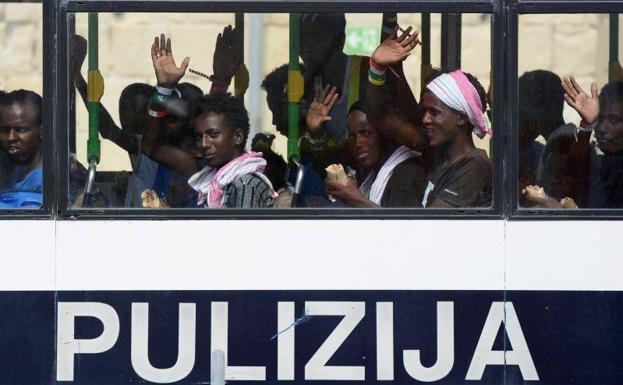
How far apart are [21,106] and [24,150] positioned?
0.52 ft

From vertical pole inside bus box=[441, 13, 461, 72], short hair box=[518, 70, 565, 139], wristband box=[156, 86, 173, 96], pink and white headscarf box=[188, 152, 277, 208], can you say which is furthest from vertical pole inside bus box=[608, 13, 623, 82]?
wristband box=[156, 86, 173, 96]

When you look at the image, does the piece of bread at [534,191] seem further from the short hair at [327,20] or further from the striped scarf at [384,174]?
the short hair at [327,20]

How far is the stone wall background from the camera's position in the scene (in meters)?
4.05

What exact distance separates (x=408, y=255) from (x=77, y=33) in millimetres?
1430

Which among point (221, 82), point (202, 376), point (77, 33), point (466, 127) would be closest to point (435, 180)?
point (466, 127)

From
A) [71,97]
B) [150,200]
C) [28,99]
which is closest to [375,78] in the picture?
[150,200]

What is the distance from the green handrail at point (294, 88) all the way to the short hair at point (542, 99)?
0.80 metres

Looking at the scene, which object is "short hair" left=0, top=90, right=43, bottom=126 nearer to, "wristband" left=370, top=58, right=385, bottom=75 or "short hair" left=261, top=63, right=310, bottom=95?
"short hair" left=261, top=63, right=310, bottom=95

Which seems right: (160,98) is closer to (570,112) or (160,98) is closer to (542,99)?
(542,99)

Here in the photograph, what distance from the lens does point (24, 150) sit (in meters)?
4.12

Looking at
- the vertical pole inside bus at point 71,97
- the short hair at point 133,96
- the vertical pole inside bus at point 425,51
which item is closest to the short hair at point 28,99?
the vertical pole inside bus at point 71,97

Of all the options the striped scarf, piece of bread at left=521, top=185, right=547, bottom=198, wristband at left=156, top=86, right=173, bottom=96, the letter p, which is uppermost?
wristband at left=156, top=86, right=173, bottom=96

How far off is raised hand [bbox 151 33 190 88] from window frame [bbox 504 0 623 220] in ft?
3.83

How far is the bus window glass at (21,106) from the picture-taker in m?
4.08
